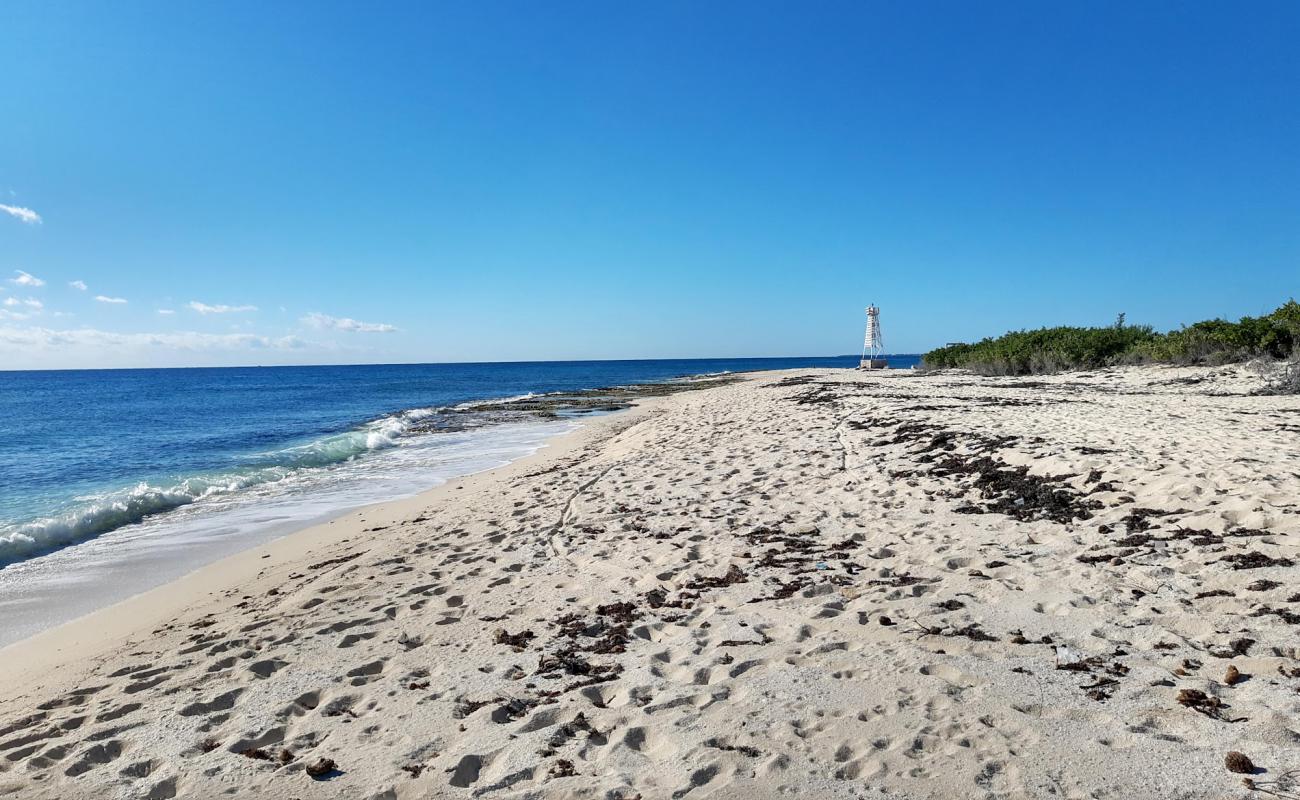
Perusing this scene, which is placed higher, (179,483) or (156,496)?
(156,496)

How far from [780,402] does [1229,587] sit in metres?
16.9

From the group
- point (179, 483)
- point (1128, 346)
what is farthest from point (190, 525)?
point (1128, 346)

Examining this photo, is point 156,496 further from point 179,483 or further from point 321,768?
point 321,768

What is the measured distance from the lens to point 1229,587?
4535 mm

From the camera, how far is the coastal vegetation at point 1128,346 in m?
22.0

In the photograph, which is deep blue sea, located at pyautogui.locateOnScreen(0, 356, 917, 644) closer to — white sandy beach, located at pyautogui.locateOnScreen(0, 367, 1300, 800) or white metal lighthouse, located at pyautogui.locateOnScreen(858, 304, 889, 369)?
white sandy beach, located at pyautogui.locateOnScreen(0, 367, 1300, 800)

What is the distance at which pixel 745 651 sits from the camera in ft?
14.4

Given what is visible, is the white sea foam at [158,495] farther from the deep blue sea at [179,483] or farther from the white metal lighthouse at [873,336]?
the white metal lighthouse at [873,336]

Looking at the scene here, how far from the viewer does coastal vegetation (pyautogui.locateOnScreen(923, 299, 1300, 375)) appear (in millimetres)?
21969

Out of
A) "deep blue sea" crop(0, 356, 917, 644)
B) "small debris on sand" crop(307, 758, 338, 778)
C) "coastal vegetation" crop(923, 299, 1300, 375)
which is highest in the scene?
"coastal vegetation" crop(923, 299, 1300, 375)

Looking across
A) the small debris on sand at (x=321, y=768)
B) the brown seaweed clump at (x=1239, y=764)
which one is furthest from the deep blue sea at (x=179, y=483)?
the brown seaweed clump at (x=1239, y=764)

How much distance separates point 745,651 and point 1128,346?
33.8 m

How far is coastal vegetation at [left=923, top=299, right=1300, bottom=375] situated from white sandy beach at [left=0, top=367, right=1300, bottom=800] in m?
15.9

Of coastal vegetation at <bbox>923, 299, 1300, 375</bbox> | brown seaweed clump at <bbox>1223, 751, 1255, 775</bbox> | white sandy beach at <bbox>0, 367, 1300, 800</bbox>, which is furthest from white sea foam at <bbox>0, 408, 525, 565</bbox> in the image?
coastal vegetation at <bbox>923, 299, 1300, 375</bbox>
